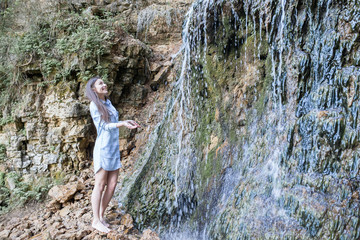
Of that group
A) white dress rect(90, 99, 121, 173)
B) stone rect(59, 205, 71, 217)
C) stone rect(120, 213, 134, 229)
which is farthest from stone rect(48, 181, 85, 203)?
white dress rect(90, 99, 121, 173)

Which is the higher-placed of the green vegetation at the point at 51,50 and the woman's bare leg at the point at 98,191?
the green vegetation at the point at 51,50

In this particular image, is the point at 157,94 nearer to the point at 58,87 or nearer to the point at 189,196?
the point at 58,87

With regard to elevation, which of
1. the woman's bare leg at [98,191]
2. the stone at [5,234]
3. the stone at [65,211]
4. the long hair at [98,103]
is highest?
the long hair at [98,103]

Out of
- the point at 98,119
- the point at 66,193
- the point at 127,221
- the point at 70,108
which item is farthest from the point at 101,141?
the point at 70,108

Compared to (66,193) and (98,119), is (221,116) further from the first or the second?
(66,193)

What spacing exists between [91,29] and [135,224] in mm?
4220

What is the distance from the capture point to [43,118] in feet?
18.3

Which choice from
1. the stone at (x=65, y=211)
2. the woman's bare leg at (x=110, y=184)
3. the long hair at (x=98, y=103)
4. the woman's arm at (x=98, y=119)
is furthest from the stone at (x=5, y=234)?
the long hair at (x=98, y=103)

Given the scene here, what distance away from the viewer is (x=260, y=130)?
11.1 ft

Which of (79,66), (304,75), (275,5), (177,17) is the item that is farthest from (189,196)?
(177,17)

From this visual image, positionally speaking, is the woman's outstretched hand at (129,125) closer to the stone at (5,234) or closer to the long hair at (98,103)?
the long hair at (98,103)

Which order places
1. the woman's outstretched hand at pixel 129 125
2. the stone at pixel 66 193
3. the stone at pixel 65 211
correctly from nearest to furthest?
1. the woman's outstretched hand at pixel 129 125
2. the stone at pixel 65 211
3. the stone at pixel 66 193

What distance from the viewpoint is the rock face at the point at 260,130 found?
247 centimetres

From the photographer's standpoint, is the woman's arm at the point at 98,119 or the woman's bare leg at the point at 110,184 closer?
the woman's arm at the point at 98,119
